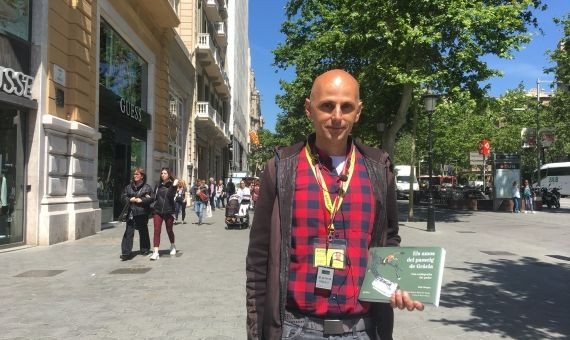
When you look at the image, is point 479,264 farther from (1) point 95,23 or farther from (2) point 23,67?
(1) point 95,23

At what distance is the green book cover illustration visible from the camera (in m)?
1.95

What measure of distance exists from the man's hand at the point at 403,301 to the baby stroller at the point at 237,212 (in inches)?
640

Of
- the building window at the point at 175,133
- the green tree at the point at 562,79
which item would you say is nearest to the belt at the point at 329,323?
the building window at the point at 175,133

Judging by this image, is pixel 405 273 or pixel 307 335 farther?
pixel 307 335

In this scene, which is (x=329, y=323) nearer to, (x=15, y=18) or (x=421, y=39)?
(x=15, y=18)

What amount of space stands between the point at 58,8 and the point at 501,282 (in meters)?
11.5

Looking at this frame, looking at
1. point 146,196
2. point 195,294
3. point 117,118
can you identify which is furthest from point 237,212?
point 195,294

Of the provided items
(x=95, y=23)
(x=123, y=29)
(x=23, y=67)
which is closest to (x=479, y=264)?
(x=23, y=67)

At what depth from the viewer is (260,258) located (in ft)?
7.49

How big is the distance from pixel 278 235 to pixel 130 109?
740 inches

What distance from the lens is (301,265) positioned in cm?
216

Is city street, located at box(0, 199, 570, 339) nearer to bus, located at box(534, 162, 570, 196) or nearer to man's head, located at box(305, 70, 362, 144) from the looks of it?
man's head, located at box(305, 70, 362, 144)

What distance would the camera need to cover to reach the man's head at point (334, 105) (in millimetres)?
2215

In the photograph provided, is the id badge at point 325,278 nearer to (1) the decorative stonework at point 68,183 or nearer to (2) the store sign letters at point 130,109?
(1) the decorative stonework at point 68,183
